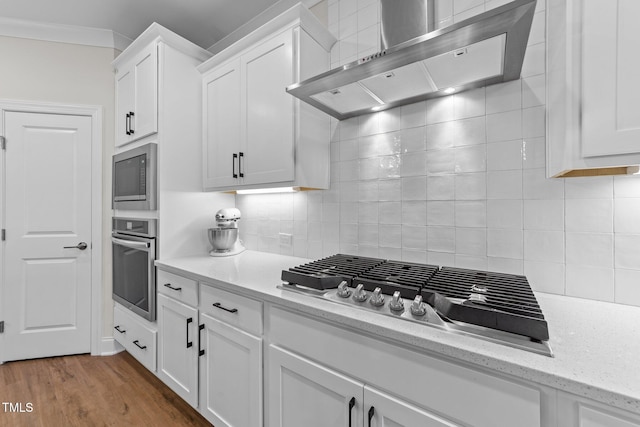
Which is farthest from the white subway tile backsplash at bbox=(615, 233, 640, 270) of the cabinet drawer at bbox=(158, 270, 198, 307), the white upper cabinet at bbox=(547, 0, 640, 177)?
the cabinet drawer at bbox=(158, 270, 198, 307)

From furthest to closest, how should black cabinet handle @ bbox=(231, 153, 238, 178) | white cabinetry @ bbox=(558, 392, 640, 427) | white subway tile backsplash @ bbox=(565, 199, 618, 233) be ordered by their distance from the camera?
black cabinet handle @ bbox=(231, 153, 238, 178) < white subway tile backsplash @ bbox=(565, 199, 618, 233) < white cabinetry @ bbox=(558, 392, 640, 427)

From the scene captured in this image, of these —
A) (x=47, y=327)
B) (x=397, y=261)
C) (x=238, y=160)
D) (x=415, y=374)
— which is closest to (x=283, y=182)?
(x=238, y=160)

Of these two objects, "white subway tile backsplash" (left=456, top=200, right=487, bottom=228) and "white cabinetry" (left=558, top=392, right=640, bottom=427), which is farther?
"white subway tile backsplash" (left=456, top=200, right=487, bottom=228)

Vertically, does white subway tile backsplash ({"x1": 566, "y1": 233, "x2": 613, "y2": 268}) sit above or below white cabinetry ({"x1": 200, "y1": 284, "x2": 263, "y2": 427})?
above

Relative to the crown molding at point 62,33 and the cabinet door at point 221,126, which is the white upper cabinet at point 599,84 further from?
the crown molding at point 62,33

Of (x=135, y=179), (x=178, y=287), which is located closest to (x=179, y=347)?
(x=178, y=287)

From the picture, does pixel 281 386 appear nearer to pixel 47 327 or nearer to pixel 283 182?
pixel 283 182

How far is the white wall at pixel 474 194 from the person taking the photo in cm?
112

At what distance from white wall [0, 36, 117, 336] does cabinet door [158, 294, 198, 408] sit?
3.68 ft

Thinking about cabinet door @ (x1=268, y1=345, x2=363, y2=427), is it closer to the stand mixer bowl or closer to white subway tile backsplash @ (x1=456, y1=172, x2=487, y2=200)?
white subway tile backsplash @ (x1=456, y1=172, x2=487, y2=200)

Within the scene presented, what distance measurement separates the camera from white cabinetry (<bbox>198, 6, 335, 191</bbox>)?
5.50ft

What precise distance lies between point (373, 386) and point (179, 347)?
133 cm

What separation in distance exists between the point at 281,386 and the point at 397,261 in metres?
0.83

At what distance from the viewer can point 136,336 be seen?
221cm
